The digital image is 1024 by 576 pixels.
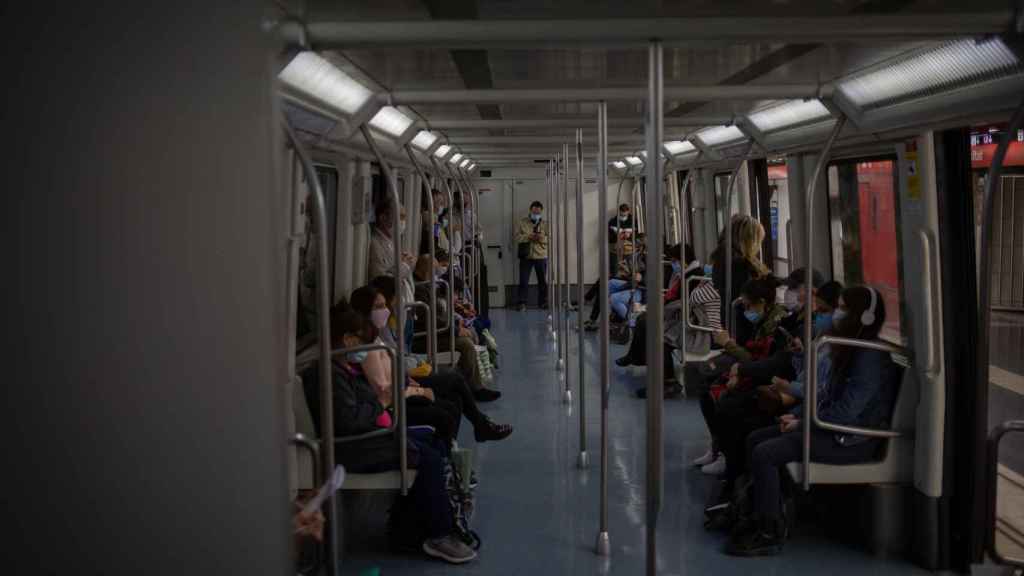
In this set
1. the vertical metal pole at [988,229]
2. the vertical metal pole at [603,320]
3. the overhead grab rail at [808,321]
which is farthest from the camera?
the vertical metal pole at [603,320]

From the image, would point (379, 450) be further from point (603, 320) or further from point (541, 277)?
point (541, 277)

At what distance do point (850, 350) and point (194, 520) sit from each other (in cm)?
453

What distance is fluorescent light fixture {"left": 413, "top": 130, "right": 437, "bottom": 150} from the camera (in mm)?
8547

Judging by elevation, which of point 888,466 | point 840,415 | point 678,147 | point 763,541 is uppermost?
Answer: point 678,147

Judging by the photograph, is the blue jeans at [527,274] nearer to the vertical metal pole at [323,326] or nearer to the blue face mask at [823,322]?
the blue face mask at [823,322]

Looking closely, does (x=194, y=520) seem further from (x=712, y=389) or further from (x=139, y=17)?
(x=712, y=389)

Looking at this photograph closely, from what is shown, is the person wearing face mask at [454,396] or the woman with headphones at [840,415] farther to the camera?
the person wearing face mask at [454,396]

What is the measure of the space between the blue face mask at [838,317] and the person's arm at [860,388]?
0.66 feet

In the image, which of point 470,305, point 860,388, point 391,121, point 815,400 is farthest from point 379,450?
point 470,305

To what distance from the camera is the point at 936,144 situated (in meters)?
4.71

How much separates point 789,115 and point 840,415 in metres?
2.44

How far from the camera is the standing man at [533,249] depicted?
668 inches

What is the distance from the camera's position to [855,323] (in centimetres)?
501

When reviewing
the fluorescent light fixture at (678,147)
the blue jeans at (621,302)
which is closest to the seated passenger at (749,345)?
the fluorescent light fixture at (678,147)
